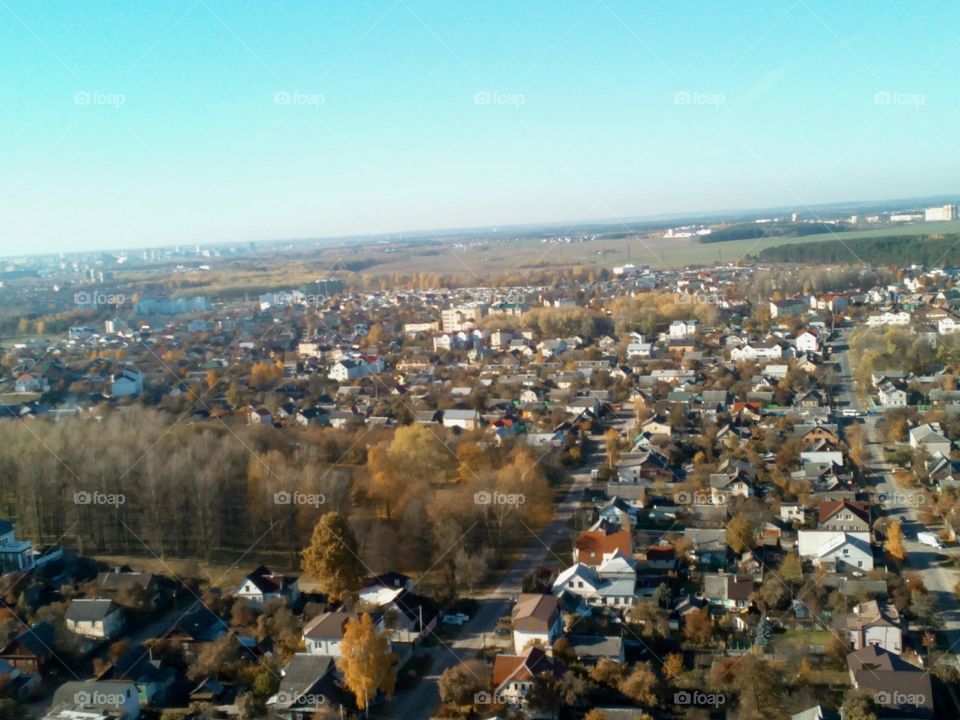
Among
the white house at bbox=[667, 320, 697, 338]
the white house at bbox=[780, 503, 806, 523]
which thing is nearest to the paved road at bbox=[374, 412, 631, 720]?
the white house at bbox=[780, 503, 806, 523]

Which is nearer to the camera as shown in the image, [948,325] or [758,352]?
[758,352]

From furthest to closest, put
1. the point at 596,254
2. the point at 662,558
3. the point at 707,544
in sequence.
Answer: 1. the point at 596,254
2. the point at 707,544
3. the point at 662,558

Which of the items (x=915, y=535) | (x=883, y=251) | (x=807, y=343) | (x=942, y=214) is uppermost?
(x=942, y=214)

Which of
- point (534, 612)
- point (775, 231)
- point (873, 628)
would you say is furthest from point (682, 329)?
point (775, 231)

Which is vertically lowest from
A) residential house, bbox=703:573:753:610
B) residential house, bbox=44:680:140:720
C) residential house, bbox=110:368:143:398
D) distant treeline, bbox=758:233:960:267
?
residential house, bbox=703:573:753:610

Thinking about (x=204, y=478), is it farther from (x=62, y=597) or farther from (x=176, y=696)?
(x=176, y=696)

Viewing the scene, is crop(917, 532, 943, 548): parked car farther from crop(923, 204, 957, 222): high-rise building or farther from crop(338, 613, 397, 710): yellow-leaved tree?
crop(923, 204, 957, 222): high-rise building

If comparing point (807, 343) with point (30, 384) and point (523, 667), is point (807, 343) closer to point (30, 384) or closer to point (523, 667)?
point (523, 667)
